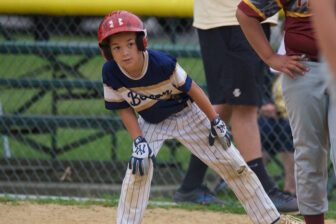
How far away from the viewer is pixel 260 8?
2.61m

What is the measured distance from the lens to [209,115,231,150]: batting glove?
2.85 metres

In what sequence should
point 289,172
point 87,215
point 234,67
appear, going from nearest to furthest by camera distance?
point 234,67 → point 87,215 → point 289,172

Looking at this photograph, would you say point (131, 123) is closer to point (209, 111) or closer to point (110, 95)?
point (110, 95)

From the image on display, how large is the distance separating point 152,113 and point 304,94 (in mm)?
811

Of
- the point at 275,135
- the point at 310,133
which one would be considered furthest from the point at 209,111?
the point at 275,135

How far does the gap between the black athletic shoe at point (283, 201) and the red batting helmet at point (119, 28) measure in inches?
56.7

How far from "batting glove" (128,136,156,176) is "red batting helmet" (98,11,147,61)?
47 cm

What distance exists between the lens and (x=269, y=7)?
8.52 feet

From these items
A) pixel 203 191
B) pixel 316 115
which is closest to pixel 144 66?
pixel 316 115

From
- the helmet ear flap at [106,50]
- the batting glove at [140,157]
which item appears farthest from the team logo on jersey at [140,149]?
the helmet ear flap at [106,50]

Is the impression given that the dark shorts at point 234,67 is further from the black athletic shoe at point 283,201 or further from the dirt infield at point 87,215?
the dirt infield at point 87,215

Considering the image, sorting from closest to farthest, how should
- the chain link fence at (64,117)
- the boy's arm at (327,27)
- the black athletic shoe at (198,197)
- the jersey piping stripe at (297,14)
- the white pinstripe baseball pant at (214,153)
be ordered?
the boy's arm at (327,27)
the jersey piping stripe at (297,14)
the white pinstripe baseball pant at (214,153)
the black athletic shoe at (198,197)
the chain link fence at (64,117)

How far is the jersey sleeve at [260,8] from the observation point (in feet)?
8.48

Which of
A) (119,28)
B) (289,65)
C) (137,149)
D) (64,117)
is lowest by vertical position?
(64,117)
